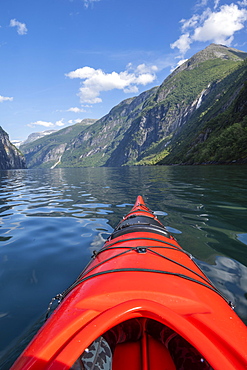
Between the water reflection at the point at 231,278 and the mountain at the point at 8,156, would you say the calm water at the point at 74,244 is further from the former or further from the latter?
the mountain at the point at 8,156

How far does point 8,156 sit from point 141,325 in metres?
191

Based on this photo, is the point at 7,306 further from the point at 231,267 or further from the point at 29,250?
the point at 231,267

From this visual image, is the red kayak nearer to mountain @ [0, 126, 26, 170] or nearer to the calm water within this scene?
the calm water

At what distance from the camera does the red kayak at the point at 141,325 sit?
148cm

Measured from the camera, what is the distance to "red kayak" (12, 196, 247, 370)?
1.48m

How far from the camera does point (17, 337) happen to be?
2857mm

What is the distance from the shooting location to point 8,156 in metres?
165

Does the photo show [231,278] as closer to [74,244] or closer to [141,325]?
[141,325]

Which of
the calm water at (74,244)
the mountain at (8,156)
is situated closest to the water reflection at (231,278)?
the calm water at (74,244)

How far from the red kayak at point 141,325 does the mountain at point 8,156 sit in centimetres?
18030

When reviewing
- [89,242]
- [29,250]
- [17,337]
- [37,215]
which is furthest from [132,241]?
[37,215]

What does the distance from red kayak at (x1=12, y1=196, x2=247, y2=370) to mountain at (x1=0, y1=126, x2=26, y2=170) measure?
18030 cm

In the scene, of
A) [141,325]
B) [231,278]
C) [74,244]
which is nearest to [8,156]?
[74,244]

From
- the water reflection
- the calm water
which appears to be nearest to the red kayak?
the water reflection
